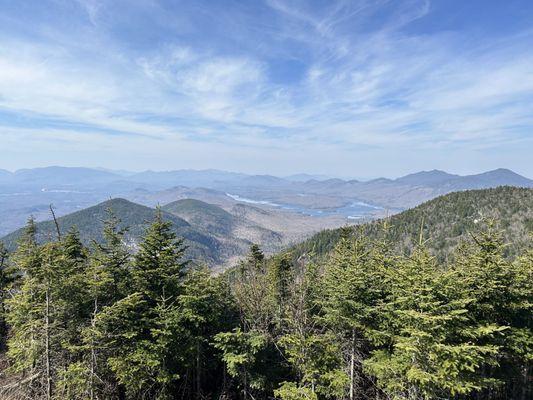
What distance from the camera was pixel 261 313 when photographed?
20359 millimetres

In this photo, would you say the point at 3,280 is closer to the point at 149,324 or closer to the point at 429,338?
the point at 149,324

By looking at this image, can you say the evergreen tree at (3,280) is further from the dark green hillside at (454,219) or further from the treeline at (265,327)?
the dark green hillside at (454,219)

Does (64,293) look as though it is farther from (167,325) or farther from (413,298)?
(413,298)

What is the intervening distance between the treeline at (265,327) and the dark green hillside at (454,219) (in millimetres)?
94665

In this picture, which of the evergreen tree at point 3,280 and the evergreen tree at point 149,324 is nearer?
the evergreen tree at point 149,324

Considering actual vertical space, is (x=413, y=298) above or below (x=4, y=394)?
above

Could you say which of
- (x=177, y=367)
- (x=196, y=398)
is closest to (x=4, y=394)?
(x=177, y=367)

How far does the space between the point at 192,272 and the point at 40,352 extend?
354 inches

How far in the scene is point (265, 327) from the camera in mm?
20953

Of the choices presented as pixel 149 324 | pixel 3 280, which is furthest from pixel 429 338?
pixel 3 280

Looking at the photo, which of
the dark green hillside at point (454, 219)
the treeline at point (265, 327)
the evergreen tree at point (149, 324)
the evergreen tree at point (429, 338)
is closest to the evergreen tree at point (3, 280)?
the treeline at point (265, 327)

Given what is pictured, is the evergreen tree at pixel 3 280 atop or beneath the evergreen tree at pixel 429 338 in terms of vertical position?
beneath

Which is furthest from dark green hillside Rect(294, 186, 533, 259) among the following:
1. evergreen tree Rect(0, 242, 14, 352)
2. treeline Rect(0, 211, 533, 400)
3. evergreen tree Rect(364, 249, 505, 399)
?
evergreen tree Rect(364, 249, 505, 399)

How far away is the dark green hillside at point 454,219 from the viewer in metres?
118
